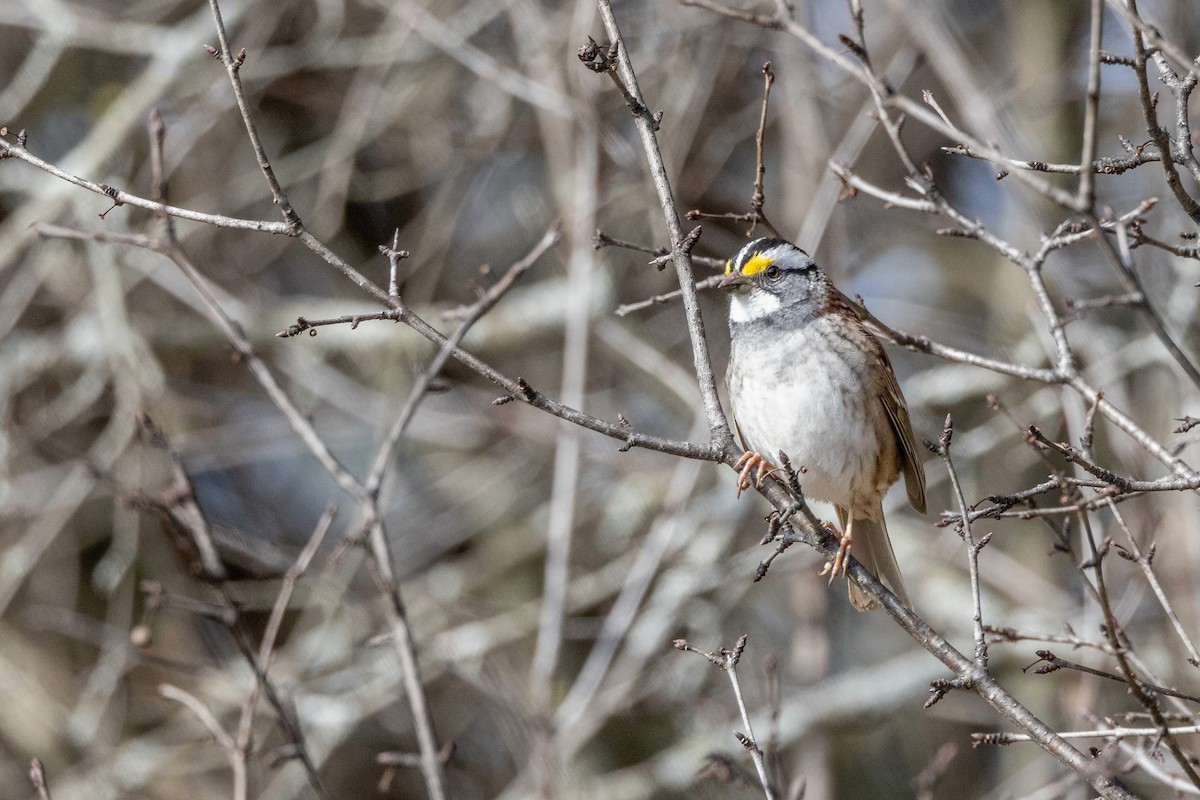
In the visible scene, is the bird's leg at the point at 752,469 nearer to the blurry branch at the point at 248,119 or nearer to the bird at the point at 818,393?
the bird at the point at 818,393

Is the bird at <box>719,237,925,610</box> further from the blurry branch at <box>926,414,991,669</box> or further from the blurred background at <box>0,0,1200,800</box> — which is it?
the blurred background at <box>0,0,1200,800</box>

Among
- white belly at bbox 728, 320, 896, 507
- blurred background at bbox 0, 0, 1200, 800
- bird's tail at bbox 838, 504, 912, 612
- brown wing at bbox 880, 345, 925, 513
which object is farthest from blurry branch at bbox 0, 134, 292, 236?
blurred background at bbox 0, 0, 1200, 800

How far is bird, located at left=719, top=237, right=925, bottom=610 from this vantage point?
4.83 metres

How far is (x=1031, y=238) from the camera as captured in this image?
738 centimetres

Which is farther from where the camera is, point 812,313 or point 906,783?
point 906,783

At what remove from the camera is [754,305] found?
201 inches

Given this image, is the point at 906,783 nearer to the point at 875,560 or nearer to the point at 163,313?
the point at 875,560

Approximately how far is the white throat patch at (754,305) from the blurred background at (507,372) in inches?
64.1

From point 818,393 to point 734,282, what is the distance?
545 millimetres

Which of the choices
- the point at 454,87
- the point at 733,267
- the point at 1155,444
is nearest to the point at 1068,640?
the point at 1155,444

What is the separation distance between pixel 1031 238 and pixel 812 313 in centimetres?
293

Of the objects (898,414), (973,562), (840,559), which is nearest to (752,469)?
(840,559)

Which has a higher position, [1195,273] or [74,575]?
[1195,273]

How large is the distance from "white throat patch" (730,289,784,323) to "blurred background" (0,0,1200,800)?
1.63 m
